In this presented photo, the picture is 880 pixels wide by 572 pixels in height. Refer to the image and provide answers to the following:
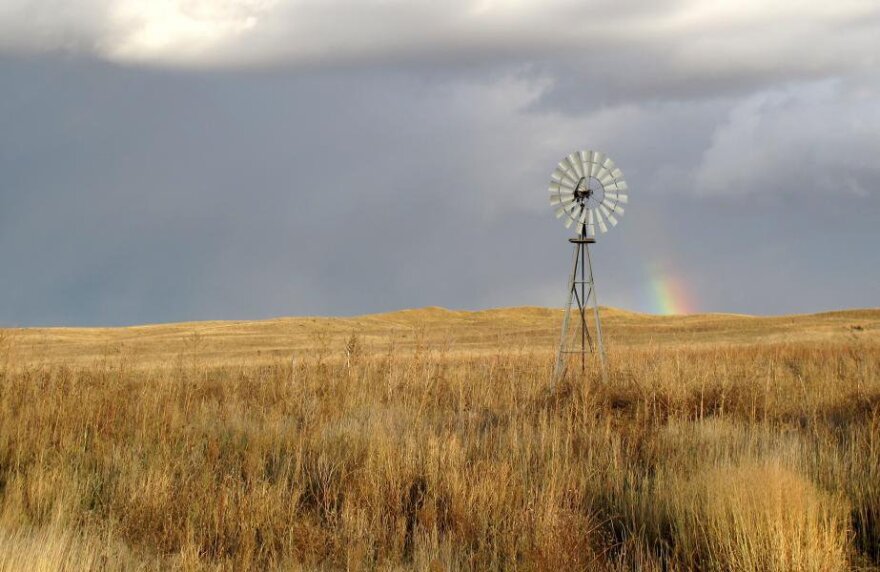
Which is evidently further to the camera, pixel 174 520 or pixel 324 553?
pixel 174 520

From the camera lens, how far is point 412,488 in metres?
6.00

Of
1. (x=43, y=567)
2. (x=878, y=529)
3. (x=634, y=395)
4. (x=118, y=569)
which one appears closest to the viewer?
(x=43, y=567)

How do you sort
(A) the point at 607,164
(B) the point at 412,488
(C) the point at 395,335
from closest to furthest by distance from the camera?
(B) the point at 412,488 < (A) the point at 607,164 < (C) the point at 395,335

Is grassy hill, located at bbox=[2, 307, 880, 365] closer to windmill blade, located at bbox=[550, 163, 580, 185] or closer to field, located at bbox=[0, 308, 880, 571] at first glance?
windmill blade, located at bbox=[550, 163, 580, 185]

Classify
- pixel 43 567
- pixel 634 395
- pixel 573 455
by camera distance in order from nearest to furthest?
pixel 43 567 < pixel 573 455 < pixel 634 395

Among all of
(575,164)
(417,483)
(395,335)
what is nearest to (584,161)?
(575,164)

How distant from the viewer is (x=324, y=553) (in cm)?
482

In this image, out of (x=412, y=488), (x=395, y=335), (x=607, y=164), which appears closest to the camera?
(x=412, y=488)

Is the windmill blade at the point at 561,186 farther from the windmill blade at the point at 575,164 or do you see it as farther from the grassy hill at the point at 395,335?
the grassy hill at the point at 395,335

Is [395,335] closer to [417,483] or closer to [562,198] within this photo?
[562,198]

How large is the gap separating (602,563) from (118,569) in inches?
111

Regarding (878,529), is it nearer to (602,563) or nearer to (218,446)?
(602,563)

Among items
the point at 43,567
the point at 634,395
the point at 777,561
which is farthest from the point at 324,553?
the point at 634,395

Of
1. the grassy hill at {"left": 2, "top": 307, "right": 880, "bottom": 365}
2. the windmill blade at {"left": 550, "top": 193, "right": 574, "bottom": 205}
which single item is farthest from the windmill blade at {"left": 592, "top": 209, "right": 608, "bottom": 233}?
the grassy hill at {"left": 2, "top": 307, "right": 880, "bottom": 365}
